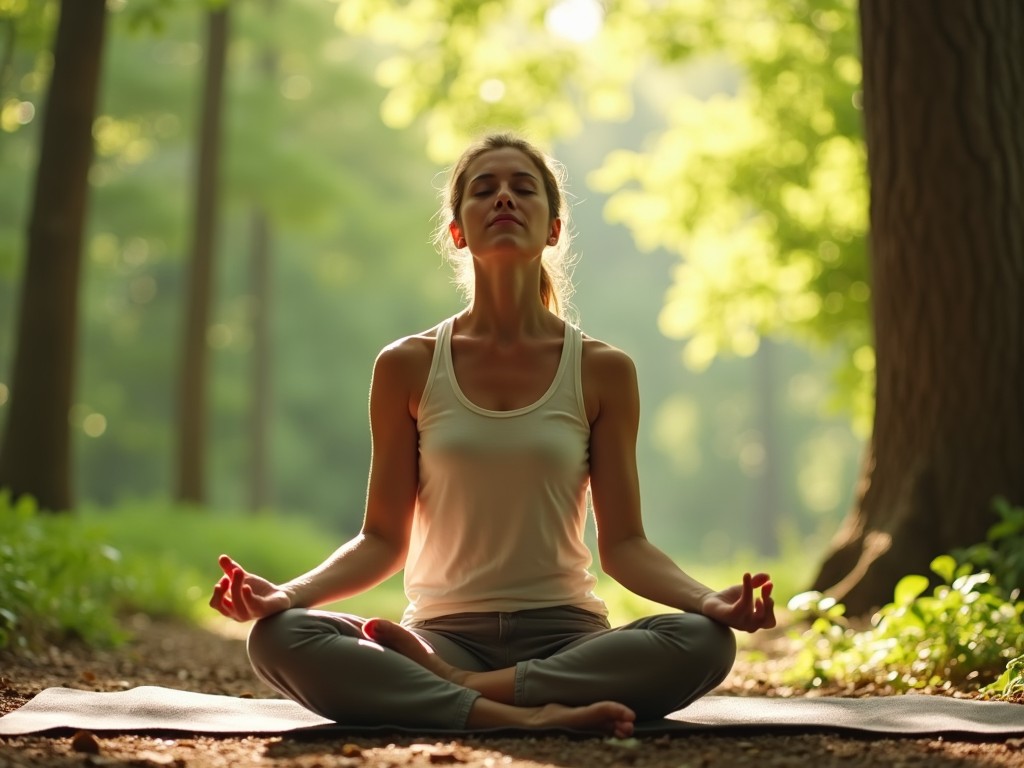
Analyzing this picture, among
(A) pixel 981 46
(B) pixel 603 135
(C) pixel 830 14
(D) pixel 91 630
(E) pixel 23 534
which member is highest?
(B) pixel 603 135

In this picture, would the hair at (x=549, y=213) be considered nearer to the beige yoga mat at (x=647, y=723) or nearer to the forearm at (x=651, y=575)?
the forearm at (x=651, y=575)

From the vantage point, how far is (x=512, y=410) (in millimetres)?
3824

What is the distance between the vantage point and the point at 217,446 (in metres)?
25.3

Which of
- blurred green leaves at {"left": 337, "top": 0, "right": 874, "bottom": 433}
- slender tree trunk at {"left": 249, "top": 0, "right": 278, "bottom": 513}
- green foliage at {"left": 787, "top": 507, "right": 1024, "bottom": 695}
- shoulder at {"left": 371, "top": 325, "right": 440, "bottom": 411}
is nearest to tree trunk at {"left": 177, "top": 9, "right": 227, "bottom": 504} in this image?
blurred green leaves at {"left": 337, "top": 0, "right": 874, "bottom": 433}

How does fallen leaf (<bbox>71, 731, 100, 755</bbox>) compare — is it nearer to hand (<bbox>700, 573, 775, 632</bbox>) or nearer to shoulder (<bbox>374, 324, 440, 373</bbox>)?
shoulder (<bbox>374, 324, 440, 373</bbox>)

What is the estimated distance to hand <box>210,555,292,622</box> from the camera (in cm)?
337

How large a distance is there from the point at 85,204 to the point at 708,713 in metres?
6.84

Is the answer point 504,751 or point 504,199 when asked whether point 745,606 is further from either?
point 504,199

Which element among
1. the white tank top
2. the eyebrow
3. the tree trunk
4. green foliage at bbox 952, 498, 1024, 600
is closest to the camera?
the white tank top

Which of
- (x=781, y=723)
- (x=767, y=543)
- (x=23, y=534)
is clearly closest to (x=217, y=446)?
(x=767, y=543)

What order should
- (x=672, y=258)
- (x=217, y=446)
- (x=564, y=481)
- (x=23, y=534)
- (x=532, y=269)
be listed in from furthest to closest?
(x=672, y=258), (x=217, y=446), (x=23, y=534), (x=532, y=269), (x=564, y=481)

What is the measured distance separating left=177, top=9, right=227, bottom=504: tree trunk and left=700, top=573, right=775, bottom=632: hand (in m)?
11.9

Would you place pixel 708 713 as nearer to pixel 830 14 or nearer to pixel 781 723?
pixel 781 723

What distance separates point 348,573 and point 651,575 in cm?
87
